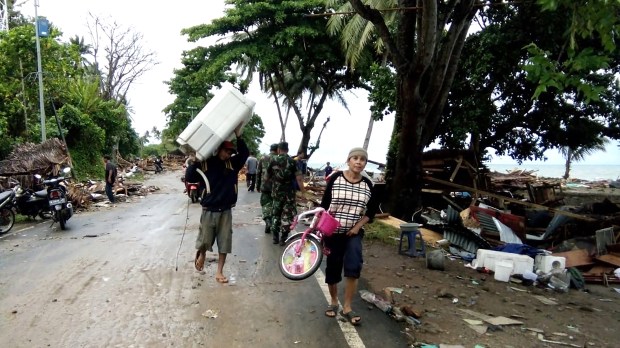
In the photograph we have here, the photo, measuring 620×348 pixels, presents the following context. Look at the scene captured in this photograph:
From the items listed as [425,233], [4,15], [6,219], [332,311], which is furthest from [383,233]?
[4,15]

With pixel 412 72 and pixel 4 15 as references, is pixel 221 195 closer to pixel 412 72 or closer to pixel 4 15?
pixel 412 72

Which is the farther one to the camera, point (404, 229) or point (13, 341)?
point (404, 229)

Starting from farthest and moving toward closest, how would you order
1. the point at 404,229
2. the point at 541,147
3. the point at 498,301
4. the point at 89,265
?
the point at 541,147 < the point at 404,229 < the point at 89,265 < the point at 498,301

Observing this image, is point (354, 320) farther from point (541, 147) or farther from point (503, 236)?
point (541, 147)

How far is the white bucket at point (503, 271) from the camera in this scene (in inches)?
257

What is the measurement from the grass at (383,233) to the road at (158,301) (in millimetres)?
2157

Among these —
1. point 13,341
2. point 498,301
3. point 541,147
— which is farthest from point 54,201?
point 541,147

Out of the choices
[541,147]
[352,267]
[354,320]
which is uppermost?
[541,147]

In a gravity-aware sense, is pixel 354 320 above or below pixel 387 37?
below

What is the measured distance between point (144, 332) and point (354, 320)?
6.24ft

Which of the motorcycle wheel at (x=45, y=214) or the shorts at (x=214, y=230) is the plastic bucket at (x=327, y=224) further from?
the motorcycle wheel at (x=45, y=214)

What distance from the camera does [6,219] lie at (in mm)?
9445

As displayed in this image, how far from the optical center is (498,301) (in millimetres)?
5391

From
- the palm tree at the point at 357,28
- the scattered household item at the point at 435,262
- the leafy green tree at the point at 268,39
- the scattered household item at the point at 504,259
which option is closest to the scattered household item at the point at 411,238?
the scattered household item at the point at 435,262
